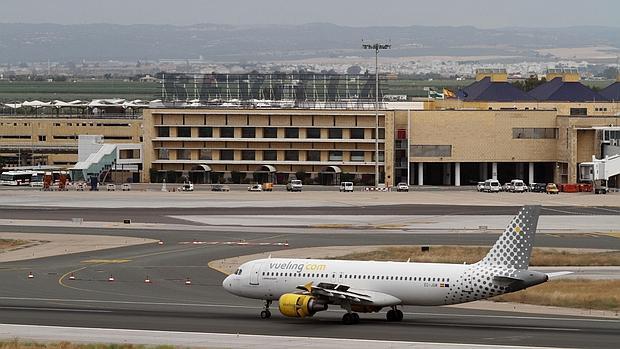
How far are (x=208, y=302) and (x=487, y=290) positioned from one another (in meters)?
17.8

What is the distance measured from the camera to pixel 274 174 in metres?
198

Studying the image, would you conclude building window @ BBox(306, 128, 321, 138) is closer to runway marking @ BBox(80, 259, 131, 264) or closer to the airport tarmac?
the airport tarmac

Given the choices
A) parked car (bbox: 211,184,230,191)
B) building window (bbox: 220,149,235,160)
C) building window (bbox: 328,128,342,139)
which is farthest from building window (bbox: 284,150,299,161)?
parked car (bbox: 211,184,230,191)

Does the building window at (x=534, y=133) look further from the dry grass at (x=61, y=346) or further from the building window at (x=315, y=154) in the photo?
the dry grass at (x=61, y=346)

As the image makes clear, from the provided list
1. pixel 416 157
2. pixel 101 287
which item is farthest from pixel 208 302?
pixel 416 157

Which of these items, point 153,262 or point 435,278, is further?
point 153,262

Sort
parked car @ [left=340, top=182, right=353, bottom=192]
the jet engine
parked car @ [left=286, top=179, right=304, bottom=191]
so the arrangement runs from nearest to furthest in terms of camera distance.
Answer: the jet engine, parked car @ [left=340, top=182, right=353, bottom=192], parked car @ [left=286, top=179, right=304, bottom=191]

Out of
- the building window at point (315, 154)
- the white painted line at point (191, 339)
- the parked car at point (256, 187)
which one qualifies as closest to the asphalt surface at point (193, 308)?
the white painted line at point (191, 339)

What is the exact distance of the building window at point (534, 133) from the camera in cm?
19350

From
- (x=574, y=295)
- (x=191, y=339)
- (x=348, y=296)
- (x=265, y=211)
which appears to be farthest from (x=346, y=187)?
(x=191, y=339)

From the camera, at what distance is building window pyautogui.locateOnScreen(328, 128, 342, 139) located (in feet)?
644

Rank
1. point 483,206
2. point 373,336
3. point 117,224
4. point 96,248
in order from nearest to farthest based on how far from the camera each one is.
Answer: point 373,336, point 96,248, point 117,224, point 483,206

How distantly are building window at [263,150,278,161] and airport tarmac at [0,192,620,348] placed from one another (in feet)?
211

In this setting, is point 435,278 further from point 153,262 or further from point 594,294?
point 153,262
